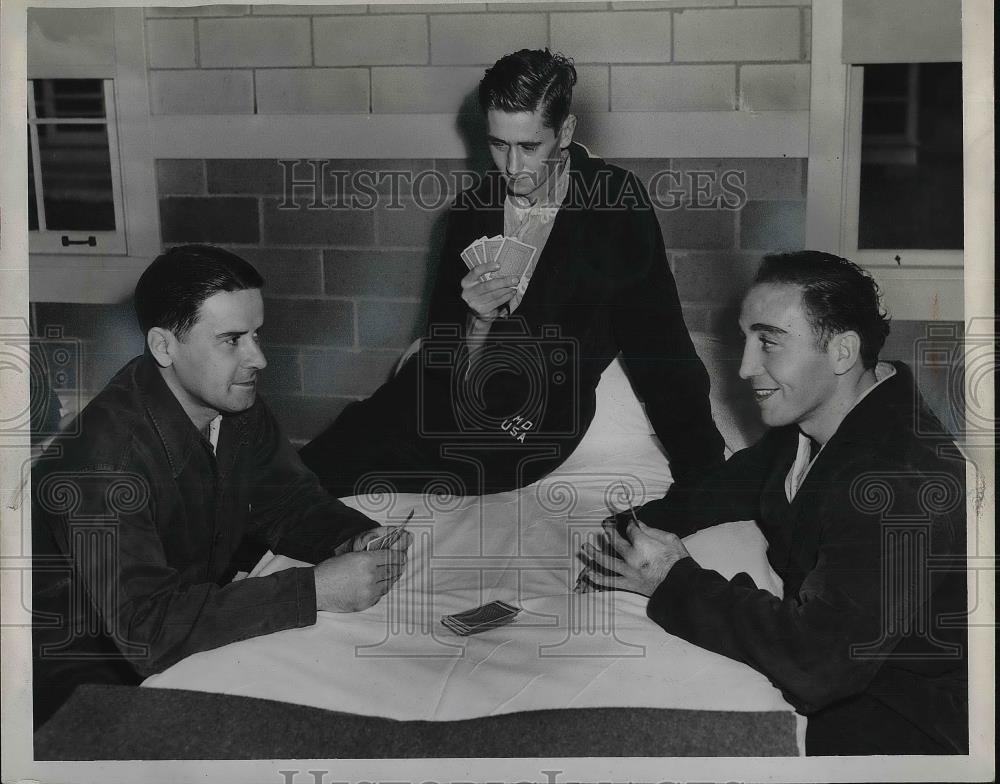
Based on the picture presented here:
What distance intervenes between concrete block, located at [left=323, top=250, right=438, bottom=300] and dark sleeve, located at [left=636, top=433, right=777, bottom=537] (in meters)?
0.73

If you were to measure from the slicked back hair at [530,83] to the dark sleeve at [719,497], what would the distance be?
87cm

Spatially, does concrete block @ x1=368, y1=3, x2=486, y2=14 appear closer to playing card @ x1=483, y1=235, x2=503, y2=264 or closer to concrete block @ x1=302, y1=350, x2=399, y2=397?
playing card @ x1=483, y1=235, x2=503, y2=264

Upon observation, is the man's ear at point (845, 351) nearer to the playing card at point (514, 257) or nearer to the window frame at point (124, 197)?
the playing card at point (514, 257)

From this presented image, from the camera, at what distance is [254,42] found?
6.68ft

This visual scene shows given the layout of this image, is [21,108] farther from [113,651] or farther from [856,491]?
[856,491]

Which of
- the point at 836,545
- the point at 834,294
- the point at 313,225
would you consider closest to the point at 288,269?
the point at 313,225

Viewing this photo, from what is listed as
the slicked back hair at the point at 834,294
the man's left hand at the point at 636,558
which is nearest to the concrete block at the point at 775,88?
the slicked back hair at the point at 834,294

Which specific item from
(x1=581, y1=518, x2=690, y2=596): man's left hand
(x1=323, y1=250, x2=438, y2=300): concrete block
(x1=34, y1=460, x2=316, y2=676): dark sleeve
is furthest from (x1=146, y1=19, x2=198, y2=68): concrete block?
(x1=581, y1=518, x2=690, y2=596): man's left hand

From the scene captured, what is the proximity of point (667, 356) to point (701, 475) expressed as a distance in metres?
0.28

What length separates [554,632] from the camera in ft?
6.59

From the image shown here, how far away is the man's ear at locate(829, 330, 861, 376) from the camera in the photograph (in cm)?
197

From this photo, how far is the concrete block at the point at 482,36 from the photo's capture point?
6.61ft

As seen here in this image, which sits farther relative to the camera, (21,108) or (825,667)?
(21,108)

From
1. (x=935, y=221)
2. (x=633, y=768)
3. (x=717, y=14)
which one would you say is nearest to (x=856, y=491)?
(x=935, y=221)
